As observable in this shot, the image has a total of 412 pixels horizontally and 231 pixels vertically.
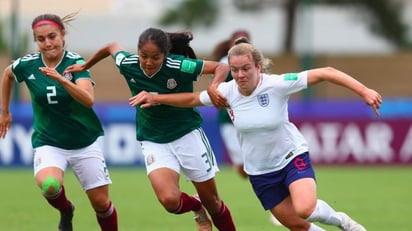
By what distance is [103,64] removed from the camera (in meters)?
28.5

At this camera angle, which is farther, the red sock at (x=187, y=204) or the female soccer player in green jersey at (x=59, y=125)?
the red sock at (x=187, y=204)

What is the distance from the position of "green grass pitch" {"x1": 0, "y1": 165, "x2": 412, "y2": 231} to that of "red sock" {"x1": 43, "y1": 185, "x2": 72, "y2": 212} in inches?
52.6

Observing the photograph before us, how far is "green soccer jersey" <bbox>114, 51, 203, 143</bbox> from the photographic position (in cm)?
941

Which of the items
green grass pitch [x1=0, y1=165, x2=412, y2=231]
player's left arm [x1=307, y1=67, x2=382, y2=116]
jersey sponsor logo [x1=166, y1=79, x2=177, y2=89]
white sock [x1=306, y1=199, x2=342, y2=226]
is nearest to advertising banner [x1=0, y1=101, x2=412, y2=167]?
green grass pitch [x1=0, y1=165, x2=412, y2=231]

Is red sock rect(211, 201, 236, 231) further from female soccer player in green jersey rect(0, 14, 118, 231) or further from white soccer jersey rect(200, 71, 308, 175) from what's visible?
white soccer jersey rect(200, 71, 308, 175)

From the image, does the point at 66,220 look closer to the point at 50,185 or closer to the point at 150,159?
the point at 50,185

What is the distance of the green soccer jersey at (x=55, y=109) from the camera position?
9523 millimetres

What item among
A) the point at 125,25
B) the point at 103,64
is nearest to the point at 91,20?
the point at 125,25

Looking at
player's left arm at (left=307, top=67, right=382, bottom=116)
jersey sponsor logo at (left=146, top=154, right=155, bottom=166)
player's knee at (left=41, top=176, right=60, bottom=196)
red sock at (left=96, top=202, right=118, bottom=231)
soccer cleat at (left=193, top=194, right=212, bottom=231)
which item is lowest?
soccer cleat at (left=193, top=194, right=212, bottom=231)

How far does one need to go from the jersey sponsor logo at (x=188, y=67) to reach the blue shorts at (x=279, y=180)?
1072 mm

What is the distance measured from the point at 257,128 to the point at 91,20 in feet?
85.6

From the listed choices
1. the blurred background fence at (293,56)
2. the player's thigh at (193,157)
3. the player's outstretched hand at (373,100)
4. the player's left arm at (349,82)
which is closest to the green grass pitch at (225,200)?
the blurred background fence at (293,56)

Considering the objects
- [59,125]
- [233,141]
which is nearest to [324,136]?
[233,141]

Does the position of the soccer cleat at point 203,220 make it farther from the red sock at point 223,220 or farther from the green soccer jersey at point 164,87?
the green soccer jersey at point 164,87
